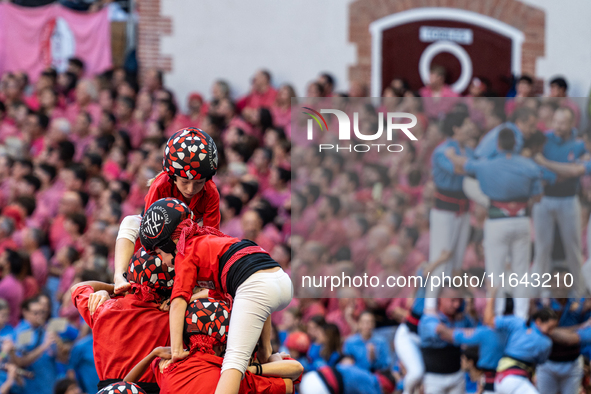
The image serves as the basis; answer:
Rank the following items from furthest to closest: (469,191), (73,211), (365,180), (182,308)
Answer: (73,211) → (365,180) → (469,191) → (182,308)

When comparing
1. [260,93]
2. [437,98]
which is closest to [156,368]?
[437,98]

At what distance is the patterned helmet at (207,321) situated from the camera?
12.6 feet

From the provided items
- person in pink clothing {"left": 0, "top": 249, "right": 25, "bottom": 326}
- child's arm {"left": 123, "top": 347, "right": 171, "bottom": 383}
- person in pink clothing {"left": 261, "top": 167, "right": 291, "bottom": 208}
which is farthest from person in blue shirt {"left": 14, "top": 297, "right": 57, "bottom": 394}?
child's arm {"left": 123, "top": 347, "right": 171, "bottom": 383}

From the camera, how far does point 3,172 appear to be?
10086 mm

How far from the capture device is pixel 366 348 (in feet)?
23.4

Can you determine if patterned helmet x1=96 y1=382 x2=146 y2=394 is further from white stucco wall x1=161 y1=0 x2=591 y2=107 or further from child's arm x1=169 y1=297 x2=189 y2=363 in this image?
white stucco wall x1=161 y1=0 x2=591 y2=107

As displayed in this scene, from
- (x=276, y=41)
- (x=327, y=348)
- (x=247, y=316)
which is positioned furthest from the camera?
(x=276, y=41)

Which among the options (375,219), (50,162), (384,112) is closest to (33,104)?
(50,162)

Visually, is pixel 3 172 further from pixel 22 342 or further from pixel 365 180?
pixel 365 180

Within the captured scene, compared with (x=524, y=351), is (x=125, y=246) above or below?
above

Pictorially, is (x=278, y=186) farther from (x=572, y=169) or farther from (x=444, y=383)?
(x=572, y=169)

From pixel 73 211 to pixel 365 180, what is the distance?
3192mm

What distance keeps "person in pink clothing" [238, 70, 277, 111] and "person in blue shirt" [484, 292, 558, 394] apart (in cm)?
533

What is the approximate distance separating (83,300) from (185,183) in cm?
82
